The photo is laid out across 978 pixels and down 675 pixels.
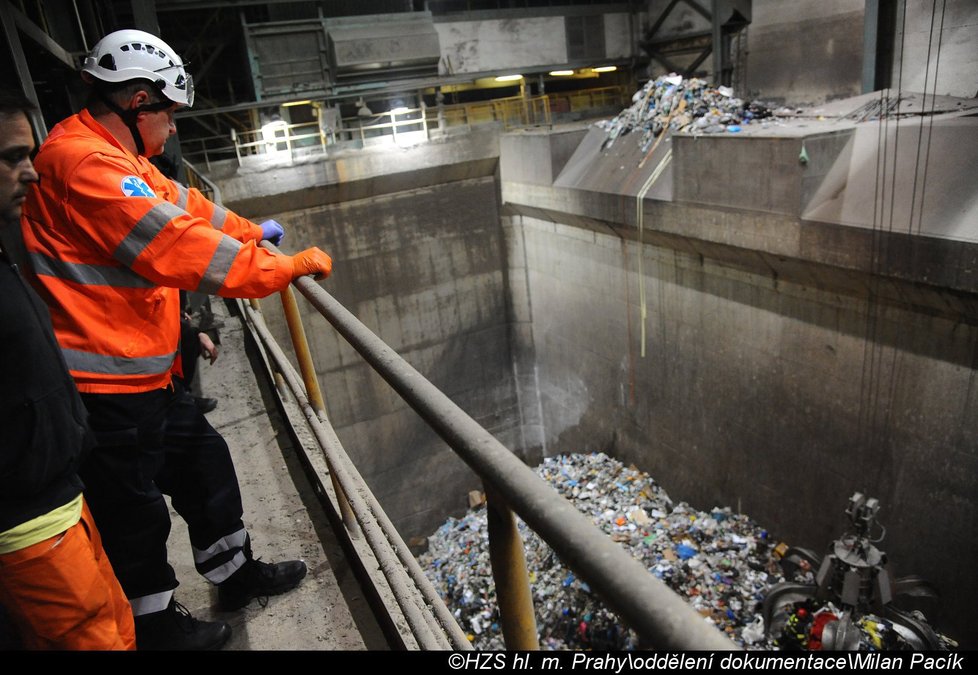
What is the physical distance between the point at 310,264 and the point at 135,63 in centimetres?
86

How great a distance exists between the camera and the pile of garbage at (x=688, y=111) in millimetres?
7602

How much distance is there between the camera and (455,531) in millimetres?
10898

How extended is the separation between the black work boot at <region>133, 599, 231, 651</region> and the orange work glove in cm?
108

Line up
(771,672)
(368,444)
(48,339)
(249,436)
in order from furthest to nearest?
(368,444) < (249,436) < (48,339) < (771,672)

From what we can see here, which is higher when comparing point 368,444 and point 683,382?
point 683,382

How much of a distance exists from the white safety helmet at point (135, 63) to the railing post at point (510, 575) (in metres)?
1.81

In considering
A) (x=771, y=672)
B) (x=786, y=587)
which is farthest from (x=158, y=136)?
(x=786, y=587)

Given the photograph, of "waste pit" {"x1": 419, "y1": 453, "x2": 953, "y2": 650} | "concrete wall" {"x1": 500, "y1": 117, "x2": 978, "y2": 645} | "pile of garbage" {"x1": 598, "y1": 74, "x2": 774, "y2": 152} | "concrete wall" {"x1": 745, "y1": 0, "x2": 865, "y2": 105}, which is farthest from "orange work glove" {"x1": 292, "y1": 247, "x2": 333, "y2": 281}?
"concrete wall" {"x1": 745, "y1": 0, "x2": 865, "y2": 105}

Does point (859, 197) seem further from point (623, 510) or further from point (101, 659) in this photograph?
point (101, 659)

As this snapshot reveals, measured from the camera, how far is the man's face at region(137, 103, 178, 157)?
6.55 feet

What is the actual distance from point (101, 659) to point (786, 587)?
251 inches

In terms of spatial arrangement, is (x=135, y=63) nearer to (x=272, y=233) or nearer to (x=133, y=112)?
(x=133, y=112)

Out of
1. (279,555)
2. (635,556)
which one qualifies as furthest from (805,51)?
(279,555)

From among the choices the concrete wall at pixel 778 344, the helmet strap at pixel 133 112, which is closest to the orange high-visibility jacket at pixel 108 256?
the helmet strap at pixel 133 112
